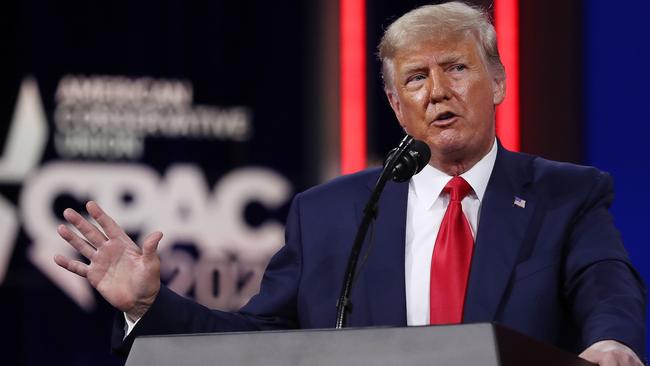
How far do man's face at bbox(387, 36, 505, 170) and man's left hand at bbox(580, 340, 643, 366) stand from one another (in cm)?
63

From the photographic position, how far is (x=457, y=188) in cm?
220

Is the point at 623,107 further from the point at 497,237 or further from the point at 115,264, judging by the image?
the point at 115,264

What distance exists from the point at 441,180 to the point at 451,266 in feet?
0.70

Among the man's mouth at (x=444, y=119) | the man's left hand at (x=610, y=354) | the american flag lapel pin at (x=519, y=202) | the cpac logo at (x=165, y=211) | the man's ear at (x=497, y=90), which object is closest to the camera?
the man's left hand at (x=610, y=354)

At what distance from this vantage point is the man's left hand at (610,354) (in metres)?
1.61

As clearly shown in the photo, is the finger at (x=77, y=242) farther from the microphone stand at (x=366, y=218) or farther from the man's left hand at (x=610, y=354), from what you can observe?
the man's left hand at (x=610, y=354)

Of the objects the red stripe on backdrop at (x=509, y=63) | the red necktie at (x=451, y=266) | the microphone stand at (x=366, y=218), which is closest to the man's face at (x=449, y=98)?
the red necktie at (x=451, y=266)

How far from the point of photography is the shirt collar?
2.24m

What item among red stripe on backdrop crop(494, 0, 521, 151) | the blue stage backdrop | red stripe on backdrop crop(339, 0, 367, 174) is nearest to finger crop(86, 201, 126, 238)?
red stripe on backdrop crop(339, 0, 367, 174)

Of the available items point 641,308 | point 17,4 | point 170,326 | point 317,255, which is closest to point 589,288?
point 641,308

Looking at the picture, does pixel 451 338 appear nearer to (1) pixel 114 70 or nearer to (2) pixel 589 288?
(2) pixel 589 288

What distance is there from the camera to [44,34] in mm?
3785

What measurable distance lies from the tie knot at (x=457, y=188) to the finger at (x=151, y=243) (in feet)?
1.96

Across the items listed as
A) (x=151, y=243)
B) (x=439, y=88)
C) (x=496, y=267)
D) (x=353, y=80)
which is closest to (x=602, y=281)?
(x=496, y=267)
